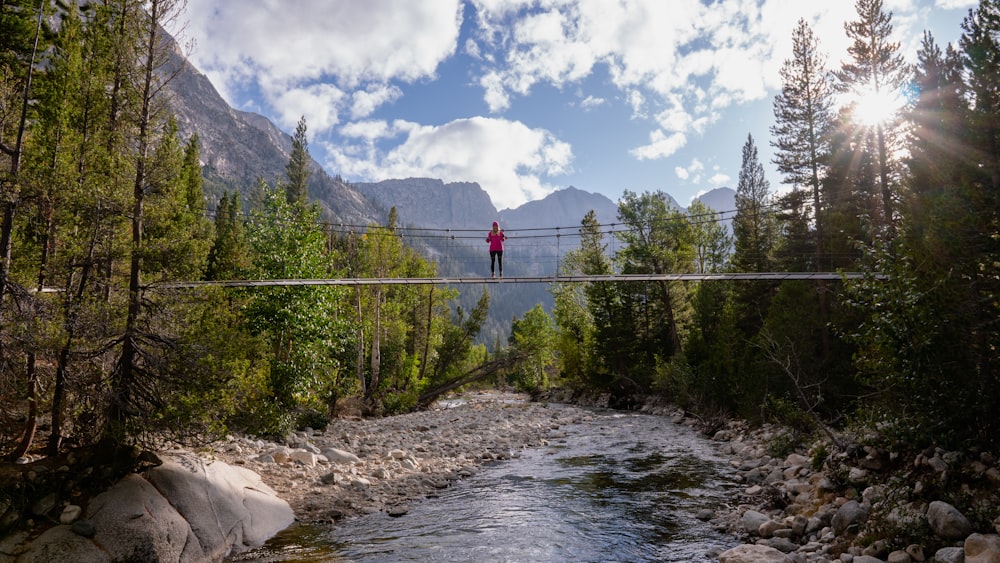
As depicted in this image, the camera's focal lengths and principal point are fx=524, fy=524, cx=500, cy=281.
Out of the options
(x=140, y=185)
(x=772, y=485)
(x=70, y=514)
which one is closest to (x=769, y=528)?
(x=772, y=485)

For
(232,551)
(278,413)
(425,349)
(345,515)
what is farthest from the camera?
(425,349)

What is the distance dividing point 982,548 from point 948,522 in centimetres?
50

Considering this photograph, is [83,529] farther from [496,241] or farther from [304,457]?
[496,241]

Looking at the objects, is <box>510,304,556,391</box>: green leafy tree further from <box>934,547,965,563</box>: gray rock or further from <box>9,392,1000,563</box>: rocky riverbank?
<box>934,547,965,563</box>: gray rock

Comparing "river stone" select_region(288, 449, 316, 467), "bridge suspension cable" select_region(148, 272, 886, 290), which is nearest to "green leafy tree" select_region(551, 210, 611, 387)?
"bridge suspension cable" select_region(148, 272, 886, 290)

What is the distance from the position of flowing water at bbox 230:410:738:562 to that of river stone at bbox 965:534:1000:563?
85.9 inches

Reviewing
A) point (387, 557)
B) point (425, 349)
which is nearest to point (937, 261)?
point (387, 557)

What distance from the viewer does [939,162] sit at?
6.49 meters

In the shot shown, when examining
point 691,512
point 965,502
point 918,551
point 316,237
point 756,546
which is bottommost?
point 691,512

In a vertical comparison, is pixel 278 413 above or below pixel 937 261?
below

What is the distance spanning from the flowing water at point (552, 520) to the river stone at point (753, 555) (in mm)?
314

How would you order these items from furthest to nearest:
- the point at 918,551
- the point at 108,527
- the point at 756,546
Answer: the point at 756,546 < the point at 108,527 < the point at 918,551

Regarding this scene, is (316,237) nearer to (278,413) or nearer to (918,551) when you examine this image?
(278,413)

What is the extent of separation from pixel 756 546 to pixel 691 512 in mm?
2037
